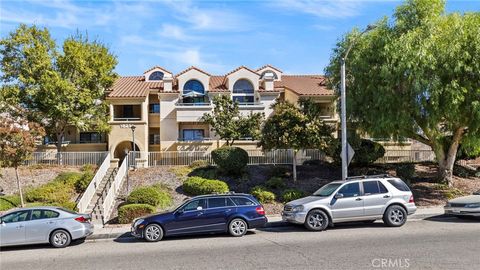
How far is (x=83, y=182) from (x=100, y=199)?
10.1 feet

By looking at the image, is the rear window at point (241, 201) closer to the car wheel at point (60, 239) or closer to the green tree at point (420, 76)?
the car wheel at point (60, 239)

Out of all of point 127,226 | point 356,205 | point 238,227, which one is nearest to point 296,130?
point 356,205

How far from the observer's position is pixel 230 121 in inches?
1171

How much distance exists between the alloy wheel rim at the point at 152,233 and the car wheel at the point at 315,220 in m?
4.71

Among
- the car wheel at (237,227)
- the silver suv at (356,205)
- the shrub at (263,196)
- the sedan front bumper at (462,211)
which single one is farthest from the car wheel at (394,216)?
the shrub at (263,196)

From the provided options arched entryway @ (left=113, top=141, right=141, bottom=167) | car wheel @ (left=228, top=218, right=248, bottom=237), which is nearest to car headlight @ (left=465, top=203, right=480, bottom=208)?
car wheel @ (left=228, top=218, right=248, bottom=237)

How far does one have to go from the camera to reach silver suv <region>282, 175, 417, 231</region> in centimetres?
1370

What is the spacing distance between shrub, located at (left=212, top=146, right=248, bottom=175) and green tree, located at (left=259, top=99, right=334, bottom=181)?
1737 mm

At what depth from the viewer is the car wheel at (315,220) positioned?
13.6 meters

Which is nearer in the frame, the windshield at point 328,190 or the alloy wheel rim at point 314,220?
the alloy wheel rim at point 314,220

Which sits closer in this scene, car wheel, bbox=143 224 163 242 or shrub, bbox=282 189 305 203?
car wheel, bbox=143 224 163 242

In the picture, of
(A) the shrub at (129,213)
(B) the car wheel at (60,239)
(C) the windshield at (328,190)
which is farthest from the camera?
(A) the shrub at (129,213)

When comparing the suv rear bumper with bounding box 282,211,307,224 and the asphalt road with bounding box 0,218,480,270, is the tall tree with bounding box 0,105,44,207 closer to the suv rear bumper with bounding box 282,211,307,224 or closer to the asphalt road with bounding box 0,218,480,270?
the asphalt road with bounding box 0,218,480,270

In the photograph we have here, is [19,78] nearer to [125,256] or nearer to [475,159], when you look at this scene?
[125,256]
